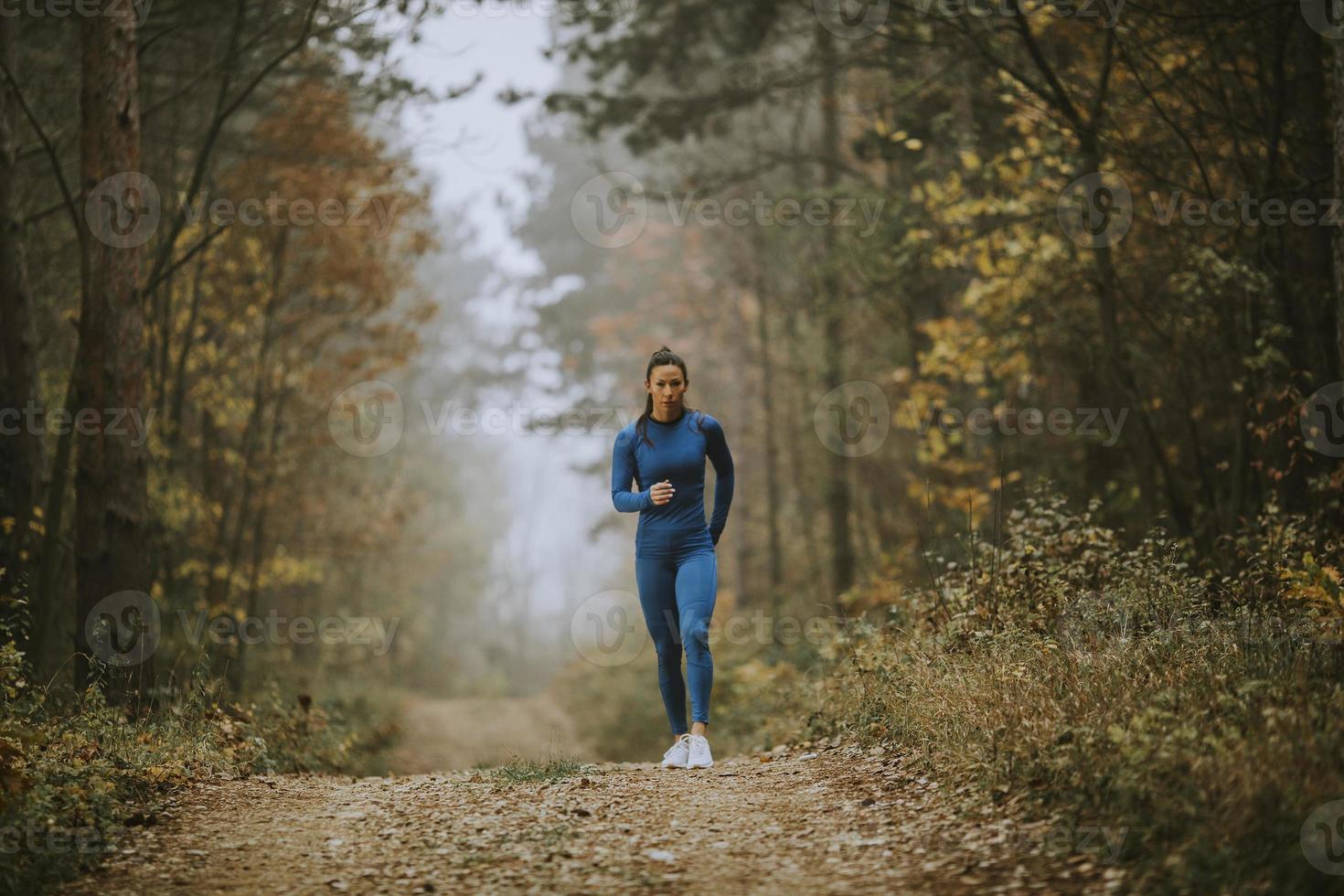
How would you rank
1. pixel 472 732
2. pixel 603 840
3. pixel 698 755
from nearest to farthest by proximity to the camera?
pixel 603 840 < pixel 698 755 < pixel 472 732

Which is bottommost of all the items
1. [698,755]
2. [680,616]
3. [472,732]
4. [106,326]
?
[472,732]

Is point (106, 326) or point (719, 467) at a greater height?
point (106, 326)

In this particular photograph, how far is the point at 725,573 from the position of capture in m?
24.3

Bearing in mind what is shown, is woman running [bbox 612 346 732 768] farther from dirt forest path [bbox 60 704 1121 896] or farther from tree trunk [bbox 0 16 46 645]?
tree trunk [bbox 0 16 46 645]

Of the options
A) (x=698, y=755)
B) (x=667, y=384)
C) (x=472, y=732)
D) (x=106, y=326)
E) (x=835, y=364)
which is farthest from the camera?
(x=472, y=732)

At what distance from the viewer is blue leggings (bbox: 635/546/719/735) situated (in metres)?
6.31

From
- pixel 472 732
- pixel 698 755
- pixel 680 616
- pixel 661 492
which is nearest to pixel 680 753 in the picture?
pixel 698 755

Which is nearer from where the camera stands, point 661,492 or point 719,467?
point 661,492

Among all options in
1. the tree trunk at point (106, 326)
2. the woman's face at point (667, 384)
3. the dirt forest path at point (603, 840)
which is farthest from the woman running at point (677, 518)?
the tree trunk at point (106, 326)

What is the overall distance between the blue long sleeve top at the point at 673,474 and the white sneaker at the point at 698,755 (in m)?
1.20

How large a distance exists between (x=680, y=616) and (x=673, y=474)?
876 millimetres

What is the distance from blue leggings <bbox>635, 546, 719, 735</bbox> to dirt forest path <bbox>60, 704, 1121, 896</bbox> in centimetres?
57

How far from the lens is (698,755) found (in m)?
6.57

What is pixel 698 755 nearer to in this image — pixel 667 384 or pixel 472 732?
pixel 667 384
